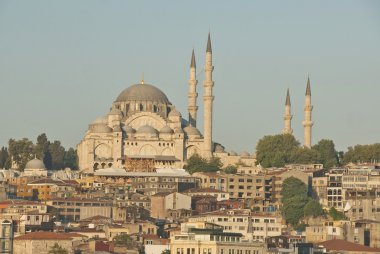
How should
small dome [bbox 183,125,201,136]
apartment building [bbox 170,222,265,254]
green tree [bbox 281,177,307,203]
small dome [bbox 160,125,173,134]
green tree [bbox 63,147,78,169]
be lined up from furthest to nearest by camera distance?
1. green tree [bbox 63,147,78,169]
2. small dome [bbox 183,125,201,136]
3. small dome [bbox 160,125,173,134]
4. green tree [bbox 281,177,307,203]
5. apartment building [bbox 170,222,265,254]

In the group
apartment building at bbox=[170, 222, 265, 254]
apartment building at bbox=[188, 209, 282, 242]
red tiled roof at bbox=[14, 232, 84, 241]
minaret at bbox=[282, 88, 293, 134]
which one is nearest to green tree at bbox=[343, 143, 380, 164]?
minaret at bbox=[282, 88, 293, 134]

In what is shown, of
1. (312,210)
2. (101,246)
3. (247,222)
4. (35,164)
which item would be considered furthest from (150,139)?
(101,246)

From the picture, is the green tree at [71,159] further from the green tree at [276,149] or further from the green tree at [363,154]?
the green tree at [363,154]

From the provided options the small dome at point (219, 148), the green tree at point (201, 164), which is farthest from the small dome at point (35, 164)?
the small dome at point (219, 148)

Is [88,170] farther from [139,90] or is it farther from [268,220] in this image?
[268,220]

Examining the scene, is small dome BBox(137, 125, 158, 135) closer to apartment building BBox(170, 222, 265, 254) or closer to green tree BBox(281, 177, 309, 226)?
green tree BBox(281, 177, 309, 226)

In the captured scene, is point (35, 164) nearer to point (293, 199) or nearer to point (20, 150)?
point (20, 150)
